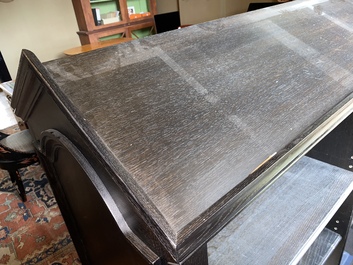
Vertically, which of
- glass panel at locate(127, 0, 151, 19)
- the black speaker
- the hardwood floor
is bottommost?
the hardwood floor

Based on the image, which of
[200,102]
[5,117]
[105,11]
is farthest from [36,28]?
[200,102]

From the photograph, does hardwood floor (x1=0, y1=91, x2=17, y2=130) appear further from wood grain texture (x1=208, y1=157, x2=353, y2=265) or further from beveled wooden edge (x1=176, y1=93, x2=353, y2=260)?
beveled wooden edge (x1=176, y1=93, x2=353, y2=260)

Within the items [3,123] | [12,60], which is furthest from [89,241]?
[12,60]

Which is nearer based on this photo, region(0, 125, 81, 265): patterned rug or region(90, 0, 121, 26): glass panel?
region(0, 125, 81, 265): patterned rug

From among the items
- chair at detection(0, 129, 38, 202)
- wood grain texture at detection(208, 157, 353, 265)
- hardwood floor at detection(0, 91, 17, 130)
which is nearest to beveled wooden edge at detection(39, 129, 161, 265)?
wood grain texture at detection(208, 157, 353, 265)

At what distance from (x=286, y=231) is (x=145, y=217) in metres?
0.58

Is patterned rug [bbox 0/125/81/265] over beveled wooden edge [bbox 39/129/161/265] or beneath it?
beneath

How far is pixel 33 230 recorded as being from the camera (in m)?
1.75

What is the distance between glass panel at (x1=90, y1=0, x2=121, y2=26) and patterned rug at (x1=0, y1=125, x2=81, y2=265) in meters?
2.41

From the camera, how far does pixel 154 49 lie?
69 cm

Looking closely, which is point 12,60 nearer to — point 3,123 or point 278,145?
point 3,123

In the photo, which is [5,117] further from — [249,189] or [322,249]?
[249,189]

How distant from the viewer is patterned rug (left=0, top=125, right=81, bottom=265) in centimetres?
155

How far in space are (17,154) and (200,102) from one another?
5.35ft
